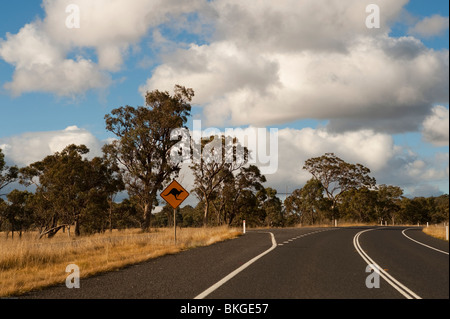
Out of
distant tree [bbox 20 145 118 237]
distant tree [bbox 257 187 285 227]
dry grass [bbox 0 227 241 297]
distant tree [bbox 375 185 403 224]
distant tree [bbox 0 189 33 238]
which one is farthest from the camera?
distant tree [bbox 375 185 403 224]

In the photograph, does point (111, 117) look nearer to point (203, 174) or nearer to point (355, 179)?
point (203, 174)

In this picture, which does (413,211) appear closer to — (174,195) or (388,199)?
(388,199)

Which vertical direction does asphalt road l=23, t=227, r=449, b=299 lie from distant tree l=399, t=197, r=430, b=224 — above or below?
above

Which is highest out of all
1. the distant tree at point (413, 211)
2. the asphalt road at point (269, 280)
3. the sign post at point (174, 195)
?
the sign post at point (174, 195)

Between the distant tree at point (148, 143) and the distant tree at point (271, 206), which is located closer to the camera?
the distant tree at point (148, 143)

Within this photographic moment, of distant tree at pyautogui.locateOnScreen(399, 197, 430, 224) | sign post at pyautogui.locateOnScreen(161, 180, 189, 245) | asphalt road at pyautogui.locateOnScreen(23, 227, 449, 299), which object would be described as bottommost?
distant tree at pyautogui.locateOnScreen(399, 197, 430, 224)

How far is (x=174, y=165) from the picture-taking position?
42844 mm

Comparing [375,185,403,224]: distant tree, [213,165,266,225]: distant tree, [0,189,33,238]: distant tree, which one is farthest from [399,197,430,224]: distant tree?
[0,189,33,238]: distant tree

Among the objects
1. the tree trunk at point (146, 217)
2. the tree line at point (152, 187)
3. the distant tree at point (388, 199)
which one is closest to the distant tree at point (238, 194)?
the tree line at point (152, 187)

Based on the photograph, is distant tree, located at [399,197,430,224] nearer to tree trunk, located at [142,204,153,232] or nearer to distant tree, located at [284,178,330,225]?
distant tree, located at [284,178,330,225]

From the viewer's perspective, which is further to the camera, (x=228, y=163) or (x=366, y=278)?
(x=228, y=163)

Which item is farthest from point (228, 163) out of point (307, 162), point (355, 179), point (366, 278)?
point (366, 278)

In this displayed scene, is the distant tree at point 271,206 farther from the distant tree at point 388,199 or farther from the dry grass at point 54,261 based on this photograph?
the dry grass at point 54,261
